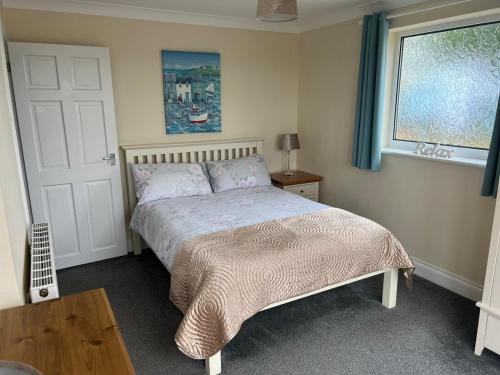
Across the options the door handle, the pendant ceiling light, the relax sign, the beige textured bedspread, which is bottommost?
the beige textured bedspread

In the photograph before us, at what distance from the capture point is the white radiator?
1567 millimetres

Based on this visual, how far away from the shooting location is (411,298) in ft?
9.32

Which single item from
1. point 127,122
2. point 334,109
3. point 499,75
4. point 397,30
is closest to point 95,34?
point 127,122

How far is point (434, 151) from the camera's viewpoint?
10.0ft

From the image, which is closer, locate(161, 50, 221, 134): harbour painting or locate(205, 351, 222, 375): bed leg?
locate(205, 351, 222, 375): bed leg

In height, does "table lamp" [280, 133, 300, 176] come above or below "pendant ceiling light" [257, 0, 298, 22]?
below

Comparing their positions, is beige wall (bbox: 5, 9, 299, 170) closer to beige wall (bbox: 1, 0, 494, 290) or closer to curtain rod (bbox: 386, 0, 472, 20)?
beige wall (bbox: 1, 0, 494, 290)

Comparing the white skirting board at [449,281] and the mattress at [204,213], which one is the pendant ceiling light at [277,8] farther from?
the white skirting board at [449,281]

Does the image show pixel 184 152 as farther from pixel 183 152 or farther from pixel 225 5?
pixel 225 5

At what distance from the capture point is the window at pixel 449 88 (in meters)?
2.70

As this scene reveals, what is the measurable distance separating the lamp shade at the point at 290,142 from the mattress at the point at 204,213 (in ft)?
2.48

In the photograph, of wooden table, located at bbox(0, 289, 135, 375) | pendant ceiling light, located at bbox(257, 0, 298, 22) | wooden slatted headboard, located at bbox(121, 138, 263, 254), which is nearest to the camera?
wooden table, located at bbox(0, 289, 135, 375)

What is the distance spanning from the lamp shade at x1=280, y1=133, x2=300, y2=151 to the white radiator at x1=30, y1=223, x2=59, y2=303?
2.68m

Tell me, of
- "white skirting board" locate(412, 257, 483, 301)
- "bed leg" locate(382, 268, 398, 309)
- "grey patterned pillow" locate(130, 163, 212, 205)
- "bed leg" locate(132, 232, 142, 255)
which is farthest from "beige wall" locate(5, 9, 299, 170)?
"bed leg" locate(382, 268, 398, 309)
